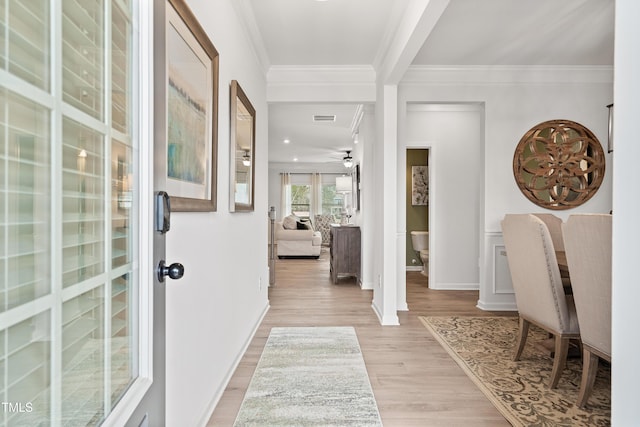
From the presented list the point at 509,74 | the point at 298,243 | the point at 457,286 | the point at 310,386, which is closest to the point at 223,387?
A: the point at 310,386

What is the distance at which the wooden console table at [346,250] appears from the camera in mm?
5391

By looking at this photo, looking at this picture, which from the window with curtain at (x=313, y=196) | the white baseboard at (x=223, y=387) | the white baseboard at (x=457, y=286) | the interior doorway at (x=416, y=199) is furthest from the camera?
the window with curtain at (x=313, y=196)

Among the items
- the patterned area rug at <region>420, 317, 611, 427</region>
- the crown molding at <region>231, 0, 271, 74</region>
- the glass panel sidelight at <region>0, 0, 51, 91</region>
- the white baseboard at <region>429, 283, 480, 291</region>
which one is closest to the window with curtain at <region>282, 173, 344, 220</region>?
the white baseboard at <region>429, 283, 480, 291</region>

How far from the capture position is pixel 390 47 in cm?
315

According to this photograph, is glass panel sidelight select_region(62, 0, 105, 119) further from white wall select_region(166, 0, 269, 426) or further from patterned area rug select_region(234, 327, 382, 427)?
patterned area rug select_region(234, 327, 382, 427)

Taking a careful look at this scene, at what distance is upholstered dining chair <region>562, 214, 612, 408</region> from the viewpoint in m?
1.65

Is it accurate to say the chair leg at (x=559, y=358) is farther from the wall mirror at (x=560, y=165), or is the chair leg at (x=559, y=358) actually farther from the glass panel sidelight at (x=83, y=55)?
the glass panel sidelight at (x=83, y=55)

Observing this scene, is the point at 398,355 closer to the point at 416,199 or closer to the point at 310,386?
the point at 310,386

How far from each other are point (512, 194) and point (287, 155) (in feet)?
21.4

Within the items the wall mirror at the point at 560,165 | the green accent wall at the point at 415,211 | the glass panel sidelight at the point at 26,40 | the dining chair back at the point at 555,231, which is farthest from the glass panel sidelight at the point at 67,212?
the green accent wall at the point at 415,211

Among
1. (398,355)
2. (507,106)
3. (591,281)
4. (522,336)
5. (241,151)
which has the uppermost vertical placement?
(507,106)

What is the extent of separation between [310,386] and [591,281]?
1.59 m

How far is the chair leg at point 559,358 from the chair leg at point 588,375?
21 centimetres

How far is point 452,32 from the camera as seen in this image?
10.1 ft
